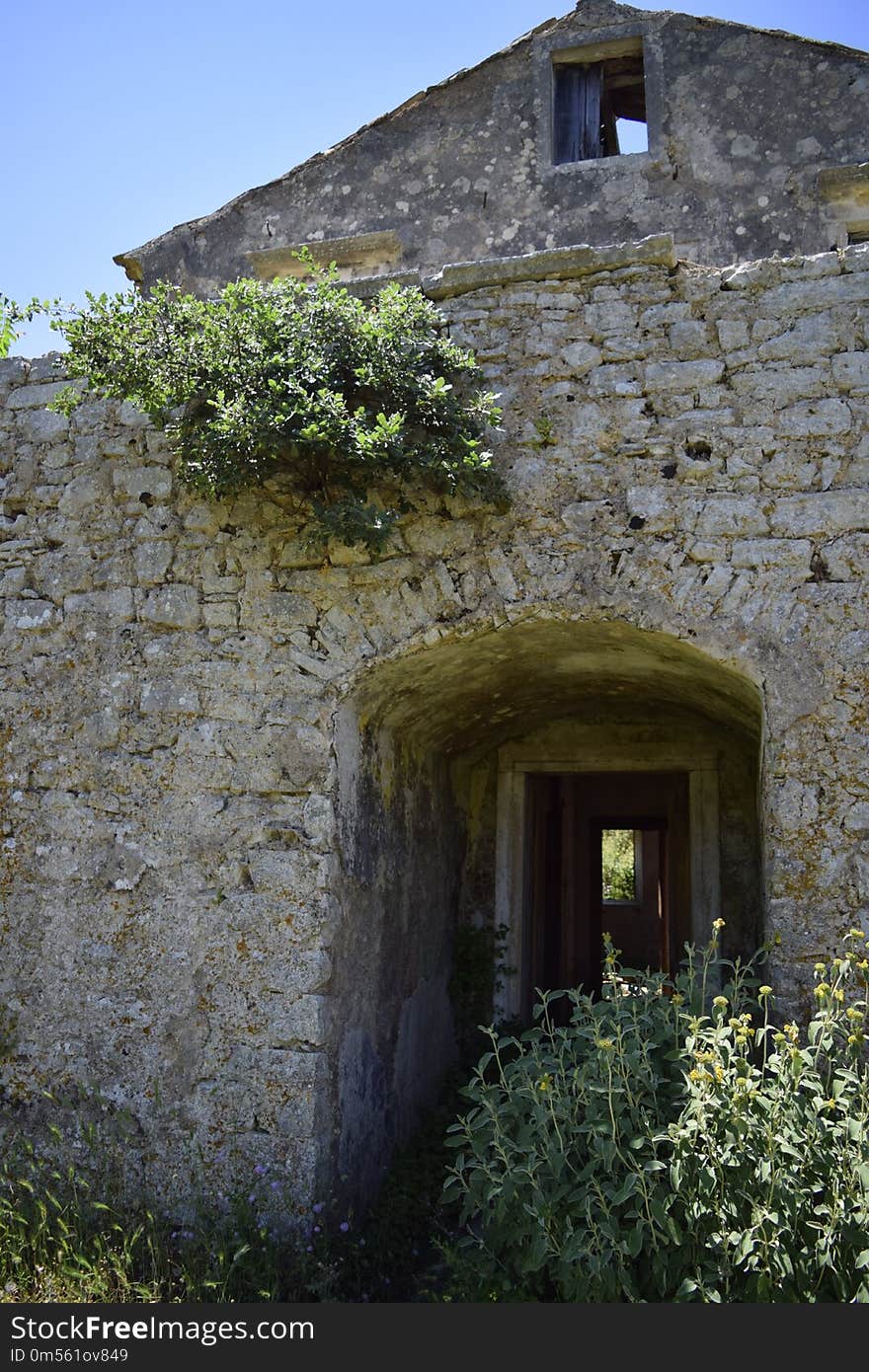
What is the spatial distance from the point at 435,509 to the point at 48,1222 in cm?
307

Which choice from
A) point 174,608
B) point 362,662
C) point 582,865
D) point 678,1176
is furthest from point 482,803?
point 582,865

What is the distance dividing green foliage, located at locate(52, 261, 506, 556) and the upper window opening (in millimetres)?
4680

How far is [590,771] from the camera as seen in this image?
631cm

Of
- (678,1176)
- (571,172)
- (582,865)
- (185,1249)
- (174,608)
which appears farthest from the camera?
(582,865)

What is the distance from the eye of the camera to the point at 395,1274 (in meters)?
3.95

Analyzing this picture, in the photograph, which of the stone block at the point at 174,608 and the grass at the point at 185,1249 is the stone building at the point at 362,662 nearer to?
the stone block at the point at 174,608

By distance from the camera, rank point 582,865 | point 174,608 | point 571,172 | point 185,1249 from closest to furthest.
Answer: point 185,1249, point 174,608, point 571,172, point 582,865

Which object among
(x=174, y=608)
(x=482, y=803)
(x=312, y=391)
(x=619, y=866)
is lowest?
(x=619, y=866)

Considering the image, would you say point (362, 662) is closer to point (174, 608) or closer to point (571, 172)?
point (174, 608)

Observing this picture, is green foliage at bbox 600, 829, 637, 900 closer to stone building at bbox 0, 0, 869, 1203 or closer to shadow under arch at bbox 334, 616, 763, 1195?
shadow under arch at bbox 334, 616, 763, 1195

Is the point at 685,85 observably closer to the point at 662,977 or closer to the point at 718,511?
the point at 718,511

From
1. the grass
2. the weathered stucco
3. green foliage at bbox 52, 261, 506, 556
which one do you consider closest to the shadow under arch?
the grass

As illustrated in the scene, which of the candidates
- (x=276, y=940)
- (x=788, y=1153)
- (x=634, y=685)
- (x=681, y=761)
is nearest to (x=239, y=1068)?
(x=276, y=940)

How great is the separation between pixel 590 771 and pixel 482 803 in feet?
2.20
